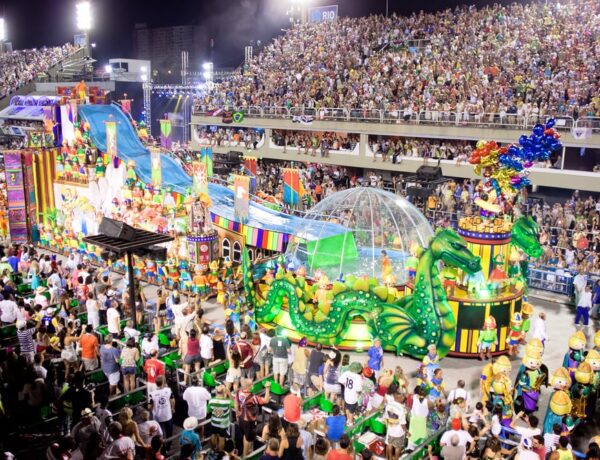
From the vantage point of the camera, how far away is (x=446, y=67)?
1086 inches

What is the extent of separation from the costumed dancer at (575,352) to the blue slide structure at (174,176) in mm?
6176

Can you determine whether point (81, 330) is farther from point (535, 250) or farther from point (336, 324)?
point (535, 250)

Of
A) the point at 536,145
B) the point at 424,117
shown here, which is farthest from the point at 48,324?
the point at 424,117

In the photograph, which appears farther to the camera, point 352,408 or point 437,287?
point 437,287

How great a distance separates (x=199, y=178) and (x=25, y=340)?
7.34m

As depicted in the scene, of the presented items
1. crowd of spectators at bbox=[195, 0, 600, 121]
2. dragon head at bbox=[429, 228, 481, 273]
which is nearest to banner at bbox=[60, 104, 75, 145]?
crowd of spectators at bbox=[195, 0, 600, 121]

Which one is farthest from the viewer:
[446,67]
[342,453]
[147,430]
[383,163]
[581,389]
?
[383,163]

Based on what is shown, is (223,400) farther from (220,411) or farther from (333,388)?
(333,388)


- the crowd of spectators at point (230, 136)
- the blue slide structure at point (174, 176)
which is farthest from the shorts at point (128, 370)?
the crowd of spectators at point (230, 136)

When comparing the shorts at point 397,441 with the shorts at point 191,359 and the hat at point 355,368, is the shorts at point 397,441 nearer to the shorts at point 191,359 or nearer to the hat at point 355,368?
the hat at point 355,368

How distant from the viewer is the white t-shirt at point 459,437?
25.7 ft

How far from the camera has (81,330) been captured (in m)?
11.9

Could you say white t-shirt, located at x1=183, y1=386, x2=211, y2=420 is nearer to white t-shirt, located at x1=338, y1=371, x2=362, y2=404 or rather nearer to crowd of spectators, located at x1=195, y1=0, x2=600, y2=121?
white t-shirt, located at x1=338, y1=371, x2=362, y2=404

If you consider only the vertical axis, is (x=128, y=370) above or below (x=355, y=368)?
below
